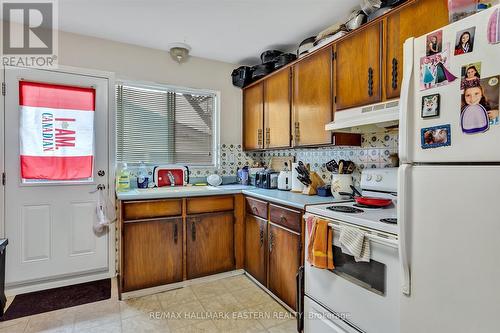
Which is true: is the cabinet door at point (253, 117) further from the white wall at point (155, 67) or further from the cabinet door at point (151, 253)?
the cabinet door at point (151, 253)

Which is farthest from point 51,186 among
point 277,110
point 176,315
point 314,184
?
point 314,184

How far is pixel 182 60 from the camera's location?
309cm

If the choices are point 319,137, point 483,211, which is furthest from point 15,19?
point 483,211

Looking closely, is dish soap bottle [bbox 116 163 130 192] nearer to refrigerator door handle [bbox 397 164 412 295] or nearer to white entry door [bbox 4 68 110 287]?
white entry door [bbox 4 68 110 287]

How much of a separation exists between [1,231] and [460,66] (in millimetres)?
3344

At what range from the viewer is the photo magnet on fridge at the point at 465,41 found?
0.91 metres

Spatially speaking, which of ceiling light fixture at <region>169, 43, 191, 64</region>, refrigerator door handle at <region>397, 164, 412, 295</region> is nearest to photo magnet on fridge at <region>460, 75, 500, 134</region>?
refrigerator door handle at <region>397, 164, 412, 295</region>

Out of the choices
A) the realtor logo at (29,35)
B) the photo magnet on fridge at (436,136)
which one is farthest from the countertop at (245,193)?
the realtor logo at (29,35)

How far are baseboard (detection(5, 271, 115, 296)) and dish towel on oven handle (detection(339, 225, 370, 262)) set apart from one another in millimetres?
2432

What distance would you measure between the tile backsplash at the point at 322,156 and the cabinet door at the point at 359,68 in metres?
0.37

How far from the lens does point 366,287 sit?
1.37 meters

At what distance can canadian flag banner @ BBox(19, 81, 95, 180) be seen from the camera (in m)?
2.45

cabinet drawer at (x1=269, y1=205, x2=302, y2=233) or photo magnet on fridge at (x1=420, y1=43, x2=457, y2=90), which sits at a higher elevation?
photo magnet on fridge at (x1=420, y1=43, x2=457, y2=90)

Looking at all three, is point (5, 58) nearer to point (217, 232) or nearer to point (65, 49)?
point (65, 49)
